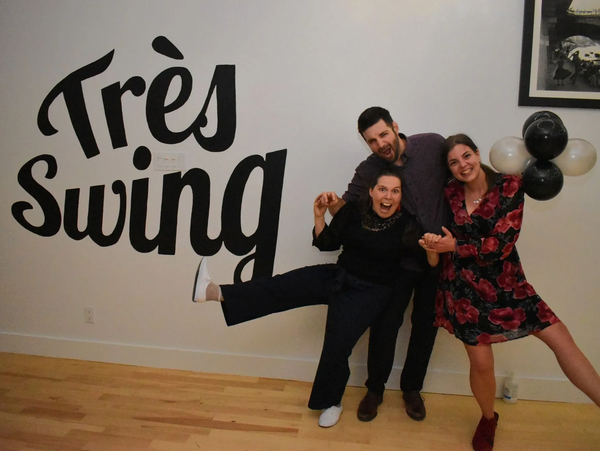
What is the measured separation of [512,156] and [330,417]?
1.46 m

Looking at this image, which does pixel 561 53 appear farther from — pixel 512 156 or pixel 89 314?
pixel 89 314

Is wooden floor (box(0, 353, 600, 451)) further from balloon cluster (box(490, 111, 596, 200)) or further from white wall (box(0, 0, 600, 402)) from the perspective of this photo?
balloon cluster (box(490, 111, 596, 200))

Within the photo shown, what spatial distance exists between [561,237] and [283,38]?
1836 millimetres

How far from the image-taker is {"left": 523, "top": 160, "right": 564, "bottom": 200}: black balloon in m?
1.73

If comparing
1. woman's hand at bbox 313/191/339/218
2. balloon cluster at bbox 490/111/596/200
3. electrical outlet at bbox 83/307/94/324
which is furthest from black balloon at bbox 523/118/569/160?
electrical outlet at bbox 83/307/94/324

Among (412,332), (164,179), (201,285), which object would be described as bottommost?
(412,332)

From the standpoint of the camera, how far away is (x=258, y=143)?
98.0 inches

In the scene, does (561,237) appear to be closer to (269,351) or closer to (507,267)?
(507,267)

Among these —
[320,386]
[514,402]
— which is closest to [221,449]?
[320,386]

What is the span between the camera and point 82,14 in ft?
8.40

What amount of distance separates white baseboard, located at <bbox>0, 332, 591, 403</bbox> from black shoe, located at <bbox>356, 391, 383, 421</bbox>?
0.23 meters

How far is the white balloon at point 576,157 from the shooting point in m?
1.75

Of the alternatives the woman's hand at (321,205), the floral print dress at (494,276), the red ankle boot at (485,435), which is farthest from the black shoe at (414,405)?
the woman's hand at (321,205)

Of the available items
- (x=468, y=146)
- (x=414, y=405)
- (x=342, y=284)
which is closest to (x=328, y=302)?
(x=342, y=284)
